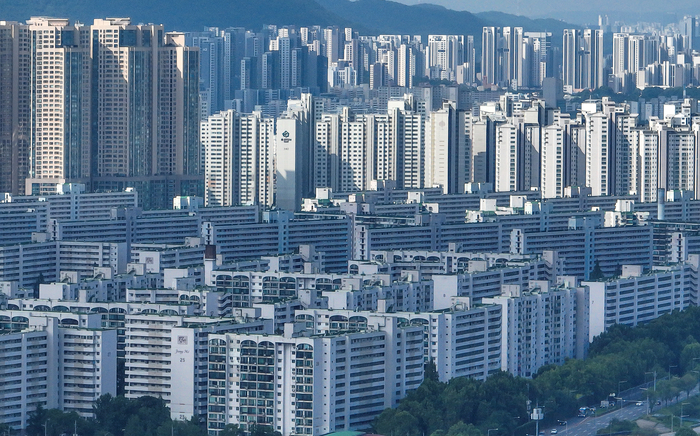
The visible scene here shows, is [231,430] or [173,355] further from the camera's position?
[173,355]

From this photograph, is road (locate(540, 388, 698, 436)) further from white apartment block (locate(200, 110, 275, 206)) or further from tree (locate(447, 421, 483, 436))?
white apartment block (locate(200, 110, 275, 206))

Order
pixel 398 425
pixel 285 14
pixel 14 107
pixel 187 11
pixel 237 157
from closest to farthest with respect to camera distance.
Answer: pixel 398 425 → pixel 14 107 → pixel 237 157 → pixel 187 11 → pixel 285 14

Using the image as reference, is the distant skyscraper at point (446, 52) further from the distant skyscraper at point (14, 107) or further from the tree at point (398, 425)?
the tree at point (398, 425)

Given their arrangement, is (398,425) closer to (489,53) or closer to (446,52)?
(489,53)

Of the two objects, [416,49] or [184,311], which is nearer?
[184,311]

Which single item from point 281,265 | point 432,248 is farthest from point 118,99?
point 281,265

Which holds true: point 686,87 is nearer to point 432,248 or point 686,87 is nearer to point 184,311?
point 432,248

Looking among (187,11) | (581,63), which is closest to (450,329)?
(581,63)

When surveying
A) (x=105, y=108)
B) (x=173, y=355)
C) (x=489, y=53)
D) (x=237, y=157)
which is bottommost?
(x=173, y=355)

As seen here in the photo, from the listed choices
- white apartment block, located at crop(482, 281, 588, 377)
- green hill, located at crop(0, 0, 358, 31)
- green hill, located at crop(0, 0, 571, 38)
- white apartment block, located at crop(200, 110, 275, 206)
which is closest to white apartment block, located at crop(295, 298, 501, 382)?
white apartment block, located at crop(482, 281, 588, 377)
